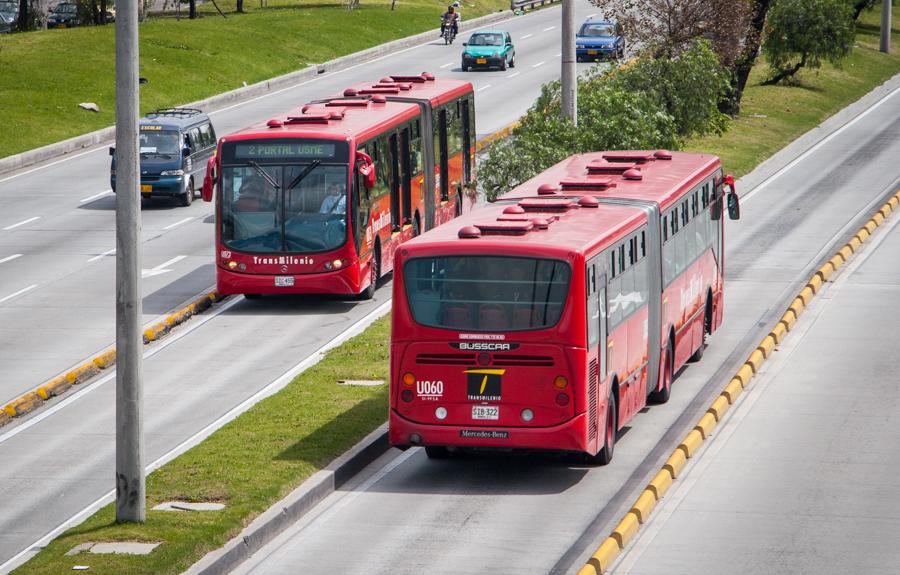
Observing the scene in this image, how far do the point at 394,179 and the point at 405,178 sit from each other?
0.84 meters

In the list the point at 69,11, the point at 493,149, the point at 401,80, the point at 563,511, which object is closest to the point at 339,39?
the point at 69,11

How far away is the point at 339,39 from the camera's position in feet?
247

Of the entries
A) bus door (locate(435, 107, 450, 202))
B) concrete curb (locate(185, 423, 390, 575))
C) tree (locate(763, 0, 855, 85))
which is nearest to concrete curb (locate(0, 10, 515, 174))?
bus door (locate(435, 107, 450, 202))

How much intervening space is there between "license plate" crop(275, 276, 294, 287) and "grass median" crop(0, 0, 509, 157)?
22.6m

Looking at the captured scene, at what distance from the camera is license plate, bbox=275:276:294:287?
29391mm

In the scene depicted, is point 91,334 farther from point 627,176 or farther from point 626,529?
point 626,529

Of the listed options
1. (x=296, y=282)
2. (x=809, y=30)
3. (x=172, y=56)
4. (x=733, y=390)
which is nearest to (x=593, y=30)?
(x=809, y=30)

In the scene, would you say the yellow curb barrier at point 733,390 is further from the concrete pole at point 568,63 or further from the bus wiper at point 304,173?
the bus wiper at point 304,173

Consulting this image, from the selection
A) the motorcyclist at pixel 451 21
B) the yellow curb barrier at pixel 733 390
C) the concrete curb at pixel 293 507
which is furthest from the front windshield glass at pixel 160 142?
the motorcyclist at pixel 451 21

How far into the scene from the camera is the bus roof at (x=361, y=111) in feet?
97.2

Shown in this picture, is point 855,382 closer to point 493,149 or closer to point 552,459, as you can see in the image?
point 552,459

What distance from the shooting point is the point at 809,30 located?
64.1 m

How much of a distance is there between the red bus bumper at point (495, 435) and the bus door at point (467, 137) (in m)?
20.7

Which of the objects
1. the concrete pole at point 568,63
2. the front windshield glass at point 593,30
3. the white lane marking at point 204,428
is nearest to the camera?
the white lane marking at point 204,428
